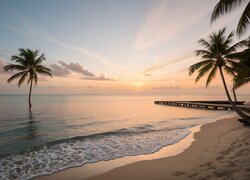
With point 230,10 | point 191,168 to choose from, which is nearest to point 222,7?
point 230,10

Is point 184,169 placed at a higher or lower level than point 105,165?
higher

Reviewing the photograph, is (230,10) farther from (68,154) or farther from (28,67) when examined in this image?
(28,67)

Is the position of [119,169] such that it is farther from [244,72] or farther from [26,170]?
[244,72]

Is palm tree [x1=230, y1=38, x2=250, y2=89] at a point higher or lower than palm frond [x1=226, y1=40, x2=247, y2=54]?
lower

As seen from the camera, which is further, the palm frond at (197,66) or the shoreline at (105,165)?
the palm frond at (197,66)

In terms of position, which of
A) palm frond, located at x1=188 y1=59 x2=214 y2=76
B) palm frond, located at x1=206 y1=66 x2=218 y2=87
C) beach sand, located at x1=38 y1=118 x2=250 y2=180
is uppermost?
palm frond, located at x1=188 y1=59 x2=214 y2=76

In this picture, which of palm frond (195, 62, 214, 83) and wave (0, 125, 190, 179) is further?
palm frond (195, 62, 214, 83)

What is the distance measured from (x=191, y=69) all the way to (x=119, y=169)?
14208mm

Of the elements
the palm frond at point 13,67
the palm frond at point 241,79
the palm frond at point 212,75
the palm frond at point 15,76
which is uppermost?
the palm frond at point 13,67

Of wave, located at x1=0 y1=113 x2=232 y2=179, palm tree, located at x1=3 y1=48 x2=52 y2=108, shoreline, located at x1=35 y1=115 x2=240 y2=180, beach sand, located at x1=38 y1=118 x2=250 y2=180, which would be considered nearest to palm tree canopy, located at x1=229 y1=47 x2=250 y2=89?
wave, located at x1=0 y1=113 x2=232 y2=179

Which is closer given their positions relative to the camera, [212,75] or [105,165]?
[105,165]

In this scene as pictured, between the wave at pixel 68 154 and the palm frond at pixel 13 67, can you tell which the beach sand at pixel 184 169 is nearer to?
the wave at pixel 68 154

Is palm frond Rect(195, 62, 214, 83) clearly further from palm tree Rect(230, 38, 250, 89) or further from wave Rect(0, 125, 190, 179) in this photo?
wave Rect(0, 125, 190, 179)

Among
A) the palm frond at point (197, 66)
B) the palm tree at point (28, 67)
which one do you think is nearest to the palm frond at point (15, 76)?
the palm tree at point (28, 67)
